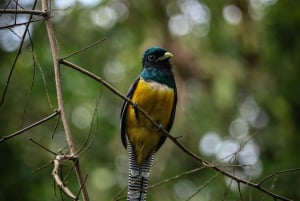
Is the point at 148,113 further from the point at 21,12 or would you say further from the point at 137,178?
the point at 21,12

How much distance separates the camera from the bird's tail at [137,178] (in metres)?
4.72

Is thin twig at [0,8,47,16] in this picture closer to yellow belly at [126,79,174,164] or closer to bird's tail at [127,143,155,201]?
bird's tail at [127,143,155,201]

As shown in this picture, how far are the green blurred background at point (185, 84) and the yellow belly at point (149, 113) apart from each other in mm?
2395

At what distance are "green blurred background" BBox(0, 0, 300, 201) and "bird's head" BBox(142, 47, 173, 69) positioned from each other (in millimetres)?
2393

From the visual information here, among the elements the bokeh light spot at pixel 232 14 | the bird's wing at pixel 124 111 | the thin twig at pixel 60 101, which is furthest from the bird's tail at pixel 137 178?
the bokeh light spot at pixel 232 14

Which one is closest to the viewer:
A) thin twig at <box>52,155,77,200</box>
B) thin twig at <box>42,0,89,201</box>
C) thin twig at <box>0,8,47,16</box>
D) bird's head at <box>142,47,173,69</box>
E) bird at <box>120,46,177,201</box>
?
thin twig at <box>52,155,77,200</box>

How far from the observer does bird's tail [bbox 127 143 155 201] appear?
186 inches

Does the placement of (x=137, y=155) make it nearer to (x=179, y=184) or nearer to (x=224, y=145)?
(x=224, y=145)

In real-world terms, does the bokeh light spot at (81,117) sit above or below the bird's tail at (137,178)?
above

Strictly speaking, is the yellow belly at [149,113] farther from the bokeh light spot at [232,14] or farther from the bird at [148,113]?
the bokeh light spot at [232,14]

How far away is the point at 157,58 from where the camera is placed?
5668mm

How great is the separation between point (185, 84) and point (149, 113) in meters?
4.00

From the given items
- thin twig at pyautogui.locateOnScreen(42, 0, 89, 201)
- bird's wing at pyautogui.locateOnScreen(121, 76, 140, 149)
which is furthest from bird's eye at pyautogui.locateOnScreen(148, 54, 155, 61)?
thin twig at pyautogui.locateOnScreen(42, 0, 89, 201)

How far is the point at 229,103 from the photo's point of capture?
29.1 feet
